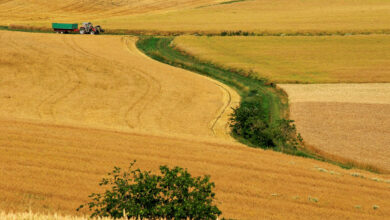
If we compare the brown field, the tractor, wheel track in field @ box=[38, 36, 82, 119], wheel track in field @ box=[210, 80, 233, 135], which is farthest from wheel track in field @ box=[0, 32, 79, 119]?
the tractor

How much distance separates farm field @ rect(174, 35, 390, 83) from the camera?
47719mm

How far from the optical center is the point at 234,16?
8769 cm

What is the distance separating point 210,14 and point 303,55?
3650 centimetres

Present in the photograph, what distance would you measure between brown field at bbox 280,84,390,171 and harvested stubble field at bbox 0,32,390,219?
3.65 m

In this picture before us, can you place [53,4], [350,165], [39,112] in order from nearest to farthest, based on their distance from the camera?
1. [350,165]
2. [39,112]
3. [53,4]

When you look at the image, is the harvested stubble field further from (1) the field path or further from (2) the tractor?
(2) the tractor

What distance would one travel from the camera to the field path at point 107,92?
1242 inches

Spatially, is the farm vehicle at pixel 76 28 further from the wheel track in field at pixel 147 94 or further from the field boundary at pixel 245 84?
the wheel track in field at pixel 147 94

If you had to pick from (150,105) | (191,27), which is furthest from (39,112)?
Answer: (191,27)

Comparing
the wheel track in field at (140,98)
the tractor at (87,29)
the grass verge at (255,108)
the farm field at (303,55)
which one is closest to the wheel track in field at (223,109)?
the grass verge at (255,108)

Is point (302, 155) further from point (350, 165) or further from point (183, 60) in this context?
point (183, 60)

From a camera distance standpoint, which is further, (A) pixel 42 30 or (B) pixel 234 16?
(B) pixel 234 16

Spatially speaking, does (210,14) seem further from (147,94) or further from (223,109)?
(223,109)

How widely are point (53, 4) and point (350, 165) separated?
8199 centimetres
